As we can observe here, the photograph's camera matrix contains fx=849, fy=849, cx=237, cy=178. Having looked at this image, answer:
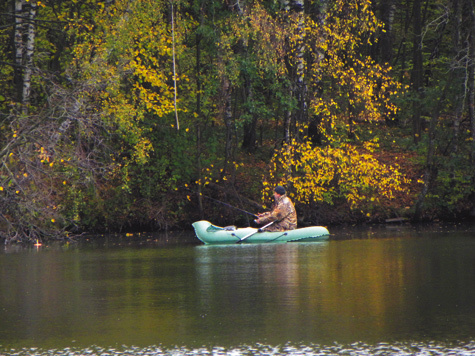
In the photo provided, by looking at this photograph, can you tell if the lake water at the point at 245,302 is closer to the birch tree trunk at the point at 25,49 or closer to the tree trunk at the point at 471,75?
the birch tree trunk at the point at 25,49

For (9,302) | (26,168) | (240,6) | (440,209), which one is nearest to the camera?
(9,302)

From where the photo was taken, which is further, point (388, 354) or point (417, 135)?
point (417, 135)

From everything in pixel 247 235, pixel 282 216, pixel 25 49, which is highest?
pixel 25 49

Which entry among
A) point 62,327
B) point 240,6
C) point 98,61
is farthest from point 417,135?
point 62,327

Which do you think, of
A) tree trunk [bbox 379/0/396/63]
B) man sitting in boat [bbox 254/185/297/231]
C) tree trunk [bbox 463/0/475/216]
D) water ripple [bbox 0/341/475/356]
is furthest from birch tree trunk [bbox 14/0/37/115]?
tree trunk [bbox 379/0/396/63]

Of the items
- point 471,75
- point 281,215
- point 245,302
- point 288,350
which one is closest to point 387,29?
point 471,75

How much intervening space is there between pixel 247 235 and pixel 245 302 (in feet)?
42.1

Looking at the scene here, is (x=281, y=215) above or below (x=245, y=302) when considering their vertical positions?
above

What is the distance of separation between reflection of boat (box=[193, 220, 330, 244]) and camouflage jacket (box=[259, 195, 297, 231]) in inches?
18.0

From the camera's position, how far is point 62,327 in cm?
948

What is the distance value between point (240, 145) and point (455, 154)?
9.32 metres

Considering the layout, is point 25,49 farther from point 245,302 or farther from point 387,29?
point 387,29

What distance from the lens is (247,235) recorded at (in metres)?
23.8

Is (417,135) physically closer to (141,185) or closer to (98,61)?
(141,185)
